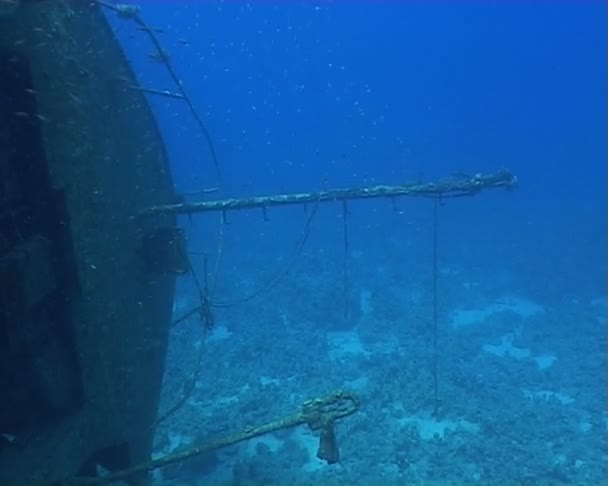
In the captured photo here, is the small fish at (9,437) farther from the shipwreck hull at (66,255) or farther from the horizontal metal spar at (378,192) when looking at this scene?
the horizontal metal spar at (378,192)

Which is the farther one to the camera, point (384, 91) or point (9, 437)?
point (384, 91)

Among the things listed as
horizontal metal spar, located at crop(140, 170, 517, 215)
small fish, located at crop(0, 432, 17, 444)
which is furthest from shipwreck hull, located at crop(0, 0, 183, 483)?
horizontal metal spar, located at crop(140, 170, 517, 215)

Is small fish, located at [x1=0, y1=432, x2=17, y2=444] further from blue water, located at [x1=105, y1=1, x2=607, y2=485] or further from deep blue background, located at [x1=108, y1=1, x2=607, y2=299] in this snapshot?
deep blue background, located at [x1=108, y1=1, x2=607, y2=299]

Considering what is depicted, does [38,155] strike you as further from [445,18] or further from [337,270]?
[445,18]

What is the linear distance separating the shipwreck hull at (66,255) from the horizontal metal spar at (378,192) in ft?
4.07

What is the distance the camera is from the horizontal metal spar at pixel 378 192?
25.5ft

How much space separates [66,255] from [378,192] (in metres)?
4.47

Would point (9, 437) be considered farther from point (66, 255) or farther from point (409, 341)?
point (409, 341)

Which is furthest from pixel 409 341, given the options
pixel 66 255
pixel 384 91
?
pixel 384 91

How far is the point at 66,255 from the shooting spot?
5.39 metres

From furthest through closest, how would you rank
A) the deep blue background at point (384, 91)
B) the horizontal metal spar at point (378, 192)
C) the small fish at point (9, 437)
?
1. the deep blue background at point (384, 91)
2. the horizontal metal spar at point (378, 192)
3. the small fish at point (9, 437)

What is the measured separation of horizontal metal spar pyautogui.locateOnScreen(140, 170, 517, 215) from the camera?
306 inches

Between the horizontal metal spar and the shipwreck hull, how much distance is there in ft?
4.07

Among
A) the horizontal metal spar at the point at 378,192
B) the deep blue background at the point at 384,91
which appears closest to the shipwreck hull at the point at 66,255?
the horizontal metal spar at the point at 378,192
